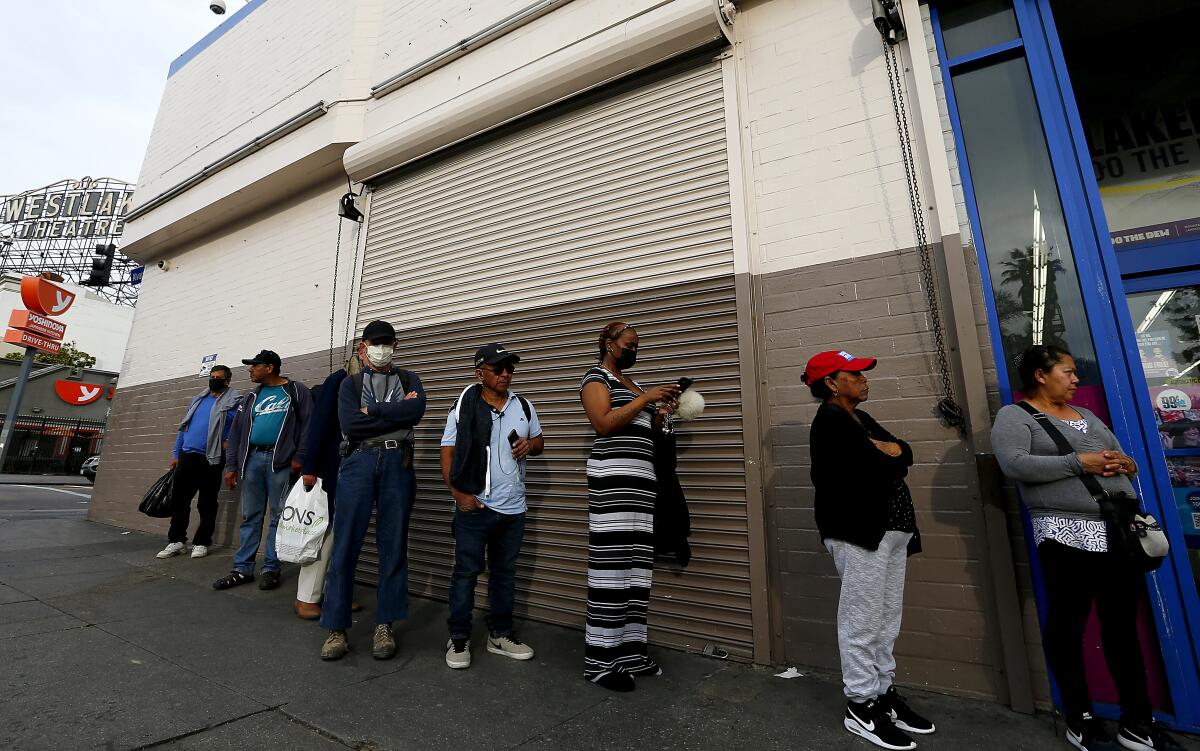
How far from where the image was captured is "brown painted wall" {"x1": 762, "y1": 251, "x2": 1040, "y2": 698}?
2.95 m

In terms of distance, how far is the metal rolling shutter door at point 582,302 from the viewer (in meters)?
3.66

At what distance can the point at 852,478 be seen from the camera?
8.38 feet

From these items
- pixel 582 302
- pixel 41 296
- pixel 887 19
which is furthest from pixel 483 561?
pixel 41 296

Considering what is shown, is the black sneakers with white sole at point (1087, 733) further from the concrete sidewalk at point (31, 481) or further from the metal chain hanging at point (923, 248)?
the concrete sidewalk at point (31, 481)

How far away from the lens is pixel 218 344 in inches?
299

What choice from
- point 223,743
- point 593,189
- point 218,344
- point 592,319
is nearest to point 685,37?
point 593,189

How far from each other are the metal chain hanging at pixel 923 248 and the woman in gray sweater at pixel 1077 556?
465 millimetres

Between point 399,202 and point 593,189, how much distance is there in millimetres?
2652

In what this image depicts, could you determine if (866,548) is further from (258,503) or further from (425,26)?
(425,26)

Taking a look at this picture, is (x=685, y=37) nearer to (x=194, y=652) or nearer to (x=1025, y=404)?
(x=1025, y=404)

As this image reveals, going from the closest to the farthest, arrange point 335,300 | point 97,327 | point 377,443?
point 377,443 < point 335,300 < point 97,327

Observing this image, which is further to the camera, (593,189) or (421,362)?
(421,362)

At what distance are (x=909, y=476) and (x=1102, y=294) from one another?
1418 mm

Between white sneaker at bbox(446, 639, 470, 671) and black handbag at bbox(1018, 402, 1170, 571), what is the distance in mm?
3119
